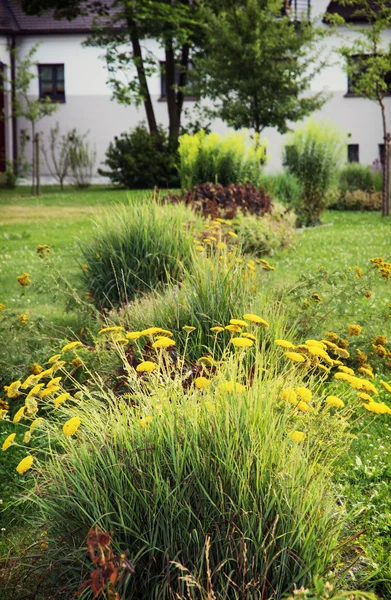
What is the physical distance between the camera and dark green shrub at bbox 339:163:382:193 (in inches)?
904

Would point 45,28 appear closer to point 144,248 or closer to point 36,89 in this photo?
point 36,89

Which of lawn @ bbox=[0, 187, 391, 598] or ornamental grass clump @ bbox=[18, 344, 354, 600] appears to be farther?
lawn @ bbox=[0, 187, 391, 598]

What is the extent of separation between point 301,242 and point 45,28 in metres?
26.0

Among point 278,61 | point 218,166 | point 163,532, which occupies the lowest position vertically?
point 163,532

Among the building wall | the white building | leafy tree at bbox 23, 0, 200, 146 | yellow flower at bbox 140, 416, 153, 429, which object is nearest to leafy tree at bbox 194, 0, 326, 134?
leafy tree at bbox 23, 0, 200, 146

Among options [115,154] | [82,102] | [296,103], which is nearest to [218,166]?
[296,103]

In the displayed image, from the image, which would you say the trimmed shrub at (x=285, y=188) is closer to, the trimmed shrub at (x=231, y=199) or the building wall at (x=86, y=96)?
the trimmed shrub at (x=231, y=199)

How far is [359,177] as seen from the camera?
917 inches

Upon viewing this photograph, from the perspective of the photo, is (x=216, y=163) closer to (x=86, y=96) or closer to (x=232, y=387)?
(x=232, y=387)

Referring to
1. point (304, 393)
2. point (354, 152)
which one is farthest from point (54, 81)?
point (304, 393)

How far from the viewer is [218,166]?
1512 cm

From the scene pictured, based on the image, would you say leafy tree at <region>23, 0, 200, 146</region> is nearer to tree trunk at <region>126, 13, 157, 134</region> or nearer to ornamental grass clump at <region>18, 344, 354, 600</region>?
tree trunk at <region>126, 13, 157, 134</region>

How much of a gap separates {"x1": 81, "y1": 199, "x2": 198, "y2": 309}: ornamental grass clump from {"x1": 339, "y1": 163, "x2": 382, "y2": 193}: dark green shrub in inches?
646

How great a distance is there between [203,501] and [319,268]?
3.82m
